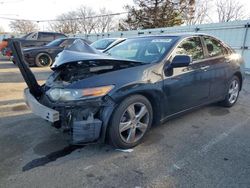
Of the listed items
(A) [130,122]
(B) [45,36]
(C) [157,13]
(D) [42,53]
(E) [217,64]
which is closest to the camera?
(A) [130,122]

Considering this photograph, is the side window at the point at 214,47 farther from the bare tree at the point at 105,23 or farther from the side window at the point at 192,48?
the bare tree at the point at 105,23

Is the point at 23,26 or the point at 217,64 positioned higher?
the point at 23,26

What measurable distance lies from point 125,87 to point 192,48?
1.70 metres

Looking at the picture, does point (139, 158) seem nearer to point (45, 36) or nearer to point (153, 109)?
point (153, 109)

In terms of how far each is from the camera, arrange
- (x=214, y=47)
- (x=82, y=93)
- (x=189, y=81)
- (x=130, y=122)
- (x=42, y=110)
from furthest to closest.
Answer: (x=214, y=47)
(x=189, y=81)
(x=130, y=122)
(x=42, y=110)
(x=82, y=93)

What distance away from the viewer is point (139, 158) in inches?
112

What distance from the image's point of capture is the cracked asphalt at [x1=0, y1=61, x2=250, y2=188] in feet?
7.86

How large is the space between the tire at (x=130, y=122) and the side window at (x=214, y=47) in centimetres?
186

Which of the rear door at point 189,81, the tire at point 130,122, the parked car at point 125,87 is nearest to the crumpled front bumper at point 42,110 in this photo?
the parked car at point 125,87

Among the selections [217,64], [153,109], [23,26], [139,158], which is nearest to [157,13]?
[217,64]

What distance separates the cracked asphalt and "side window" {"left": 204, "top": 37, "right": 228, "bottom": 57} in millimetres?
1262

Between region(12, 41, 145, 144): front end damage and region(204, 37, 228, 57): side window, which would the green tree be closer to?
region(204, 37, 228, 57): side window

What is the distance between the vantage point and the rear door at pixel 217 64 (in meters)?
4.09

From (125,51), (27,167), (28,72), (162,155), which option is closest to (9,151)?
(27,167)
